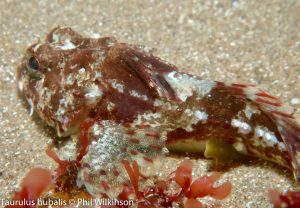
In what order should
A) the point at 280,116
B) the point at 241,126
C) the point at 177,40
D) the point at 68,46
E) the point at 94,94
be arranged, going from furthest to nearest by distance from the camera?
the point at 177,40, the point at 68,46, the point at 94,94, the point at 241,126, the point at 280,116

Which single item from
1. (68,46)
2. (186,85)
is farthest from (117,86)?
(68,46)

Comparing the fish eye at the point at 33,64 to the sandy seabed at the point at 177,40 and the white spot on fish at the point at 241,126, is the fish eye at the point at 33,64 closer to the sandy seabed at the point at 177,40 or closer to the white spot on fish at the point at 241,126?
the sandy seabed at the point at 177,40

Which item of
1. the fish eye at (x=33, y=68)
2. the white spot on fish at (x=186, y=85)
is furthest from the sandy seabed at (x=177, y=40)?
the white spot on fish at (x=186, y=85)

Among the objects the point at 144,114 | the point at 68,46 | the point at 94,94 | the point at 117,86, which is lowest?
the point at 144,114

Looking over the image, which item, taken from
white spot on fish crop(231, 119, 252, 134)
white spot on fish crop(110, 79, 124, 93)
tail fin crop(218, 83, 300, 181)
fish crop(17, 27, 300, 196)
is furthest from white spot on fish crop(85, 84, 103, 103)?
white spot on fish crop(231, 119, 252, 134)

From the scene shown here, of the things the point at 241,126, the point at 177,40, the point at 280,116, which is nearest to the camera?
the point at 280,116

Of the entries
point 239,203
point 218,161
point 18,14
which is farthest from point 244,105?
point 18,14

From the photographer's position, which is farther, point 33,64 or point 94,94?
point 33,64

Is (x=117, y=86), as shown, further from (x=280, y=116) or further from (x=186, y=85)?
(x=280, y=116)
